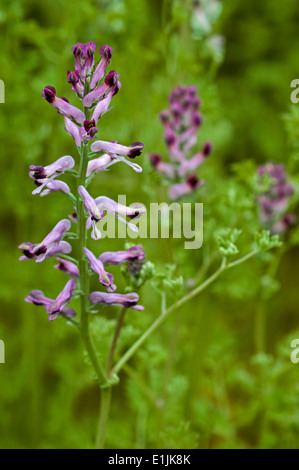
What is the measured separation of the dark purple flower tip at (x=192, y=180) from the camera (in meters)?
1.67

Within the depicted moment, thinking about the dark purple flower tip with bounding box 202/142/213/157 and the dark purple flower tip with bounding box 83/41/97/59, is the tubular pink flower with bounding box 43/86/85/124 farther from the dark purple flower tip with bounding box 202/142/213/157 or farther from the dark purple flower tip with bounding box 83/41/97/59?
the dark purple flower tip with bounding box 202/142/213/157

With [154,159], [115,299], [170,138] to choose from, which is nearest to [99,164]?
[115,299]

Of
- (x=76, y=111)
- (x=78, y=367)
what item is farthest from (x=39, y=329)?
(x=76, y=111)

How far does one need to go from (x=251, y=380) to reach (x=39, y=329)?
1.19m

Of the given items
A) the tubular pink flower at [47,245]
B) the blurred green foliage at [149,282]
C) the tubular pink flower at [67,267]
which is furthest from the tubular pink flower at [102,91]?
the blurred green foliage at [149,282]

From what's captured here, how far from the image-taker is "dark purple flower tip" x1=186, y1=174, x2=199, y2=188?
167 centimetres

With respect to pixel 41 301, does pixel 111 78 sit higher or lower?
higher

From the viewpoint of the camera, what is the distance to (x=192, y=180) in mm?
1677

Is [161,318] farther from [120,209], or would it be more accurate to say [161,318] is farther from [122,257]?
[120,209]

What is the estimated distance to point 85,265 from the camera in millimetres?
1080

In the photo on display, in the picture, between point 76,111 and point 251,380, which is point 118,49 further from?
point 251,380

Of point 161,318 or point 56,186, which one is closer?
point 56,186

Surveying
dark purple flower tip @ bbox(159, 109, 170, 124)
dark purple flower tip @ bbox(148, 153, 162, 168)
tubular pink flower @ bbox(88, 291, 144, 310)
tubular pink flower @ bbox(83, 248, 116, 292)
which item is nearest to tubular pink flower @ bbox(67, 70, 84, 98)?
tubular pink flower @ bbox(83, 248, 116, 292)

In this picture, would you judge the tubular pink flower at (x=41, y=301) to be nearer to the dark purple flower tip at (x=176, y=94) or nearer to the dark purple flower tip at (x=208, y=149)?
the dark purple flower tip at (x=208, y=149)
